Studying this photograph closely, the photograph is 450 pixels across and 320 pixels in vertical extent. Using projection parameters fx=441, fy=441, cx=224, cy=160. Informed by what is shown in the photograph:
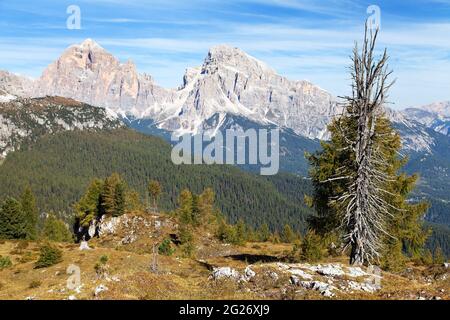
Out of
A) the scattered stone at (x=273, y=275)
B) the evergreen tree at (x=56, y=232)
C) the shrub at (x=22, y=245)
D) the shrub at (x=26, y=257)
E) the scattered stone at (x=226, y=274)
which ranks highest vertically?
the scattered stone at (x=273, y=275)

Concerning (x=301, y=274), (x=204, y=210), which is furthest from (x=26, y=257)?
(x=204, y=210)

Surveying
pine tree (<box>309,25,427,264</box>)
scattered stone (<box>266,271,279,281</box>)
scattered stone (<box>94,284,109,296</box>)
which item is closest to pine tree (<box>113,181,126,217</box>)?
pine tree (<box>309,25,427,264</box>)

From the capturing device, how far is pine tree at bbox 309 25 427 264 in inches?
1113

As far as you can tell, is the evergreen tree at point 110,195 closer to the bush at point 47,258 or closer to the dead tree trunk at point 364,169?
the bush at point 47,258

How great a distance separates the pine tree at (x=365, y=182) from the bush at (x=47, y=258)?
24.5m

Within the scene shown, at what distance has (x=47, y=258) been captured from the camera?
41.5 meters

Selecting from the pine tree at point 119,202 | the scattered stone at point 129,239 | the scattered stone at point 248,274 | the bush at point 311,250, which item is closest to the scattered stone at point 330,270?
the scattered stone at point 248,274

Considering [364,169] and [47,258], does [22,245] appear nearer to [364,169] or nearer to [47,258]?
[47,258]

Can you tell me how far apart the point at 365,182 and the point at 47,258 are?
2991 centimetres

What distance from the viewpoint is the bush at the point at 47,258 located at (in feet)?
135

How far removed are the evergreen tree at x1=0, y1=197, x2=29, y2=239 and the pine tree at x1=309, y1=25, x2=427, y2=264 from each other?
55.9 metres

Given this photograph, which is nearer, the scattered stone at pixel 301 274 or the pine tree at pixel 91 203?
the scattered stone at pixel 301 274

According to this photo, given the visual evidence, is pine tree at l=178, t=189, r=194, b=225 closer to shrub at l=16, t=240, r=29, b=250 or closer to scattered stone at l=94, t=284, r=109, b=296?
shrub at l=16, t=240, r=29, b=250
